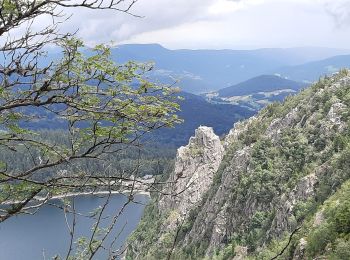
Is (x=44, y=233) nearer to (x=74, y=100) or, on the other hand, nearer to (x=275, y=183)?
(x=275, y=183)

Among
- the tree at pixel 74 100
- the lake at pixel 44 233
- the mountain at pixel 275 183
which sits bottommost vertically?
the lake at pixel 44 233

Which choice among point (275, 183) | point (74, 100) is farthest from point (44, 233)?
point (74, 100)

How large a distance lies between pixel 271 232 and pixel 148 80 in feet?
111

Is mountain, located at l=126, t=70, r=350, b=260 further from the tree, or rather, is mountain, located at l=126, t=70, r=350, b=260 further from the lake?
the lake

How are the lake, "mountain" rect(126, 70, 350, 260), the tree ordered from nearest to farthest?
the tree < "mountain" rect(126, 70, 350, 260) < the lake

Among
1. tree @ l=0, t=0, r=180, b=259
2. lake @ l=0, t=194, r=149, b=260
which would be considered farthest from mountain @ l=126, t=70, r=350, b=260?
lake @ l=0, t=194, r=149, b=260

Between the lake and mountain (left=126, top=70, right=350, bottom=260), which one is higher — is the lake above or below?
below

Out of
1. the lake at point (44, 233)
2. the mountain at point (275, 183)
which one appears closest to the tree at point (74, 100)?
the mountain at point (275, 183)

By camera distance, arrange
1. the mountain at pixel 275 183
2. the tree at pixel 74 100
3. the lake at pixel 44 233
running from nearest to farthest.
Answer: the tree at pixel 74 100, the mountain at pixel 275 183, the lake at pixel 44 233

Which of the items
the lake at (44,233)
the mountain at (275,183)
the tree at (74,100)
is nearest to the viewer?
the tree at (74,100)

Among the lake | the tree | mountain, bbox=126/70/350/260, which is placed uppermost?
the tree

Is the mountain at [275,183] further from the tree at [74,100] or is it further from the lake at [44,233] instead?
the lake at [44,233]

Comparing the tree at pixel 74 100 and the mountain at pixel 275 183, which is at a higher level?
the tree at pixel 74 100

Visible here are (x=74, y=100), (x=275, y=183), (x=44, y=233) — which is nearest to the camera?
(x=74, y=100)
